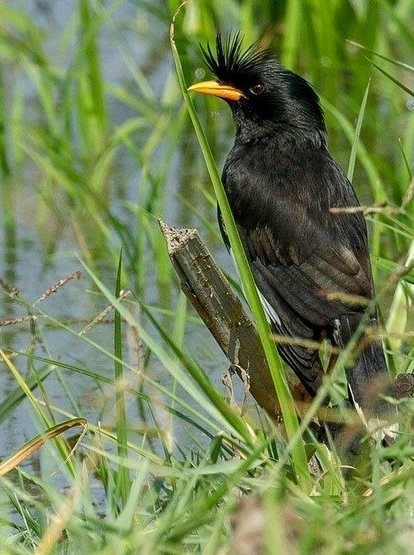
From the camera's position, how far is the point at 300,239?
4.66 metres

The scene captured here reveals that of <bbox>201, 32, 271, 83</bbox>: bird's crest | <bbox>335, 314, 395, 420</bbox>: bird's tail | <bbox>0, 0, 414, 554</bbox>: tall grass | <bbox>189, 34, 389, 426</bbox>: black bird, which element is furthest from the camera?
<bbox>201, 32, 271, 83</bbox>: bird's crest

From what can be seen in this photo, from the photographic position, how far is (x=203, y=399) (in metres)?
3.37

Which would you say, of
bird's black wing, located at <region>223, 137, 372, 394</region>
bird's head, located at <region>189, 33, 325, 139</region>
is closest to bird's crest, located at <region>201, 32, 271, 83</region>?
bird's head, located at <region>189, 33, 325, 139</region>

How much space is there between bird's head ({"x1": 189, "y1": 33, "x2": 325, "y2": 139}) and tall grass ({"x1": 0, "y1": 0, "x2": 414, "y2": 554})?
14.4 inches

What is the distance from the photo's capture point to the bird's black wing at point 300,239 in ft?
14.4

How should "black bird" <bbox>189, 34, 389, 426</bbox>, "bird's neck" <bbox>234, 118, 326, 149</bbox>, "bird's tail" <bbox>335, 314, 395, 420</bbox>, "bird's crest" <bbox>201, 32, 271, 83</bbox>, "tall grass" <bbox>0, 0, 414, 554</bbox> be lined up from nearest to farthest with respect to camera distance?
"tall grass" <bbox>0, 0, 414, 554</bbox>, "bird's tail" <bbox>335, 314, 395, 420</bbox>, "black bird" <bbox>189, 34, 389, 426</bbox>, "bird's neck" <bbox>234, 118, 326, 149</bbox>, "bird's crest" <bbox>201, 32, 271, 83</bbox>

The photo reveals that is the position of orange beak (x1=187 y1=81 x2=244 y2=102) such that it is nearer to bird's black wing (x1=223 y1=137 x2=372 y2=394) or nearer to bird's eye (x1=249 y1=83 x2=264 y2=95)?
bird's eye (x1=249 y1=83 x2=264 y2=95)

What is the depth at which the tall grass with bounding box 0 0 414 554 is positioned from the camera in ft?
9.57

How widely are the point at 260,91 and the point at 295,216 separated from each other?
69 cm

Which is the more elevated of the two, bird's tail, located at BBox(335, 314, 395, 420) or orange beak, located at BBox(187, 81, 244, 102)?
orange beak, located at BBox(187, 81, 244, 102)

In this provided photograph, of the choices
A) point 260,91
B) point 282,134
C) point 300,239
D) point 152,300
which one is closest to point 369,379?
point 300,239

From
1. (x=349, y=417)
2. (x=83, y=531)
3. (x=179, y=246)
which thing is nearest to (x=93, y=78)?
(x=179, y=246)

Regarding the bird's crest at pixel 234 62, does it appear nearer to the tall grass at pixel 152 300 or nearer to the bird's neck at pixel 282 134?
the bird's neck at pixel 282 134

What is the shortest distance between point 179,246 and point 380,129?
3.49 meters
